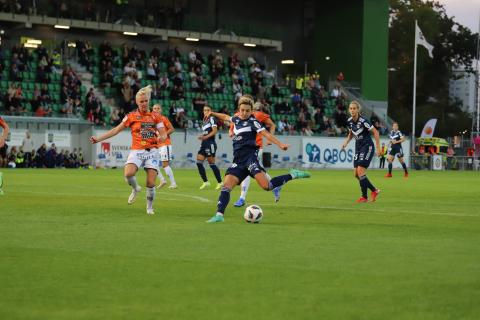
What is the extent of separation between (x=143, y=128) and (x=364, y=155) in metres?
6.62

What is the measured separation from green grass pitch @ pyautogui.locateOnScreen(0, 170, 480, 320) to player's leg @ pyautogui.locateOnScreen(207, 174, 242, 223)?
0.35 meters

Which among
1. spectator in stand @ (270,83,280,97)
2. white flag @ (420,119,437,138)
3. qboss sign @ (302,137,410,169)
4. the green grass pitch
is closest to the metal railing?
white flag @ (420,119,437,138)

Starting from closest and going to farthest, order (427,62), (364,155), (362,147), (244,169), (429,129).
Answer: (244,169) → (364,155) → (362,147) → (429,129) → (427,62)

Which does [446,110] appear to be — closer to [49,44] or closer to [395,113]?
[395,113]

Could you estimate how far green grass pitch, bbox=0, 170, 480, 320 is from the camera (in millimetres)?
7160

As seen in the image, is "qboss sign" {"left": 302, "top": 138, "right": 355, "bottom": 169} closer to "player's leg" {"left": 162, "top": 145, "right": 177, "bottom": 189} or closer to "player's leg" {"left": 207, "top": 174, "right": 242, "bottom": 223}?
"player's leg" {"left": 162, "top": 145, "right": 177, "bottom": 189}

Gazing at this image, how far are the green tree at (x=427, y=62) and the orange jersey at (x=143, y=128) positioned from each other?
93436 mm

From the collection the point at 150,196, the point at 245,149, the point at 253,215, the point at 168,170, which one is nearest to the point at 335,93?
the point at 168,170

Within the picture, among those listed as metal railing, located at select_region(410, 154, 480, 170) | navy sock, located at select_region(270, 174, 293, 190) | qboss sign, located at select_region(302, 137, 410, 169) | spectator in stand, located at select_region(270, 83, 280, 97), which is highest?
spectator in stand, located at select_region(270, 83, 280, 97)

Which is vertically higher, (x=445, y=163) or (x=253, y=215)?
(x=253, y=215)

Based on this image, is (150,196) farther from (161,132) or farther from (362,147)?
(362,147)

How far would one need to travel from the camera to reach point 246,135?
15.7 m

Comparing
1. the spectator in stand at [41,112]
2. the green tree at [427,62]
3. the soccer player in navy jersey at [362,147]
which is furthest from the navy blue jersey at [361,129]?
the green tree at [427,62]

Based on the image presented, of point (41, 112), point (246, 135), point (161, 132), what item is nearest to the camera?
point (246, 135)
